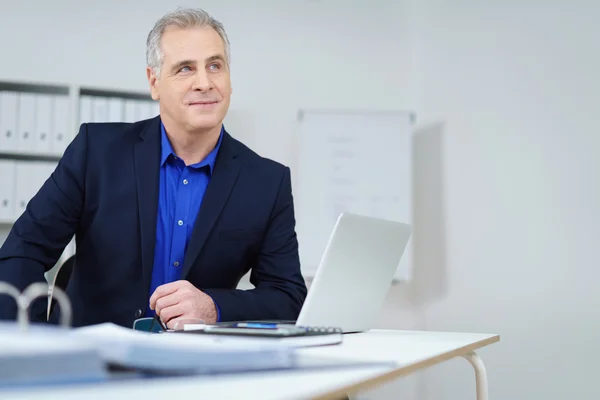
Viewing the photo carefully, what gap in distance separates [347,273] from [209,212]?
0.63 m

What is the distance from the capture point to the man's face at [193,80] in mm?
1918

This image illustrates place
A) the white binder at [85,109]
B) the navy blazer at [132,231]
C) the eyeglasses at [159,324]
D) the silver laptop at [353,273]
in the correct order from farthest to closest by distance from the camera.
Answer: the white binder at [85,109], the navy blazer at [132,231], the eyeglasses at [159,324], the silver laptop at [353,273]

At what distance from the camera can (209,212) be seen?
1.85m

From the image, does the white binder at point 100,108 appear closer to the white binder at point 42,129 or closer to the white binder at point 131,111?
the white binder at point 131,111

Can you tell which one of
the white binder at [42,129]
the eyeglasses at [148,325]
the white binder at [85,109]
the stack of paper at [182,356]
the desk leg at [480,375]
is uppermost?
the white binder at [85,109]

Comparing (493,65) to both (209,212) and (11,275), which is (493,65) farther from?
(11,275)

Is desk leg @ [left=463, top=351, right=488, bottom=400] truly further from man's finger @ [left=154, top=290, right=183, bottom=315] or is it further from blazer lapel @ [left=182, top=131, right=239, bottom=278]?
blazer lapel @ [left=182, top=131, right=239, bottom=278]

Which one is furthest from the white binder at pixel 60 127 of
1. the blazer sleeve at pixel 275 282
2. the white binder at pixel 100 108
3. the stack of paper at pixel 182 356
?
the stack of paper at pixel 182 356

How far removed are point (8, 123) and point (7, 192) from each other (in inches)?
12.2

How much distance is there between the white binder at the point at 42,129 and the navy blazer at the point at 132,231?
4.35ft

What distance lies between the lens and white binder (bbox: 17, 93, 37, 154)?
124 inches

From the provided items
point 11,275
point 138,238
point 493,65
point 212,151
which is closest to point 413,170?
point 493,65

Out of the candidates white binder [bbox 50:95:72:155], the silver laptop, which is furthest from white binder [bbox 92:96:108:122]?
the silver laptop

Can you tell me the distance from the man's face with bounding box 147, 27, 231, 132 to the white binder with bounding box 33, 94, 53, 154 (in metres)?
1.43
